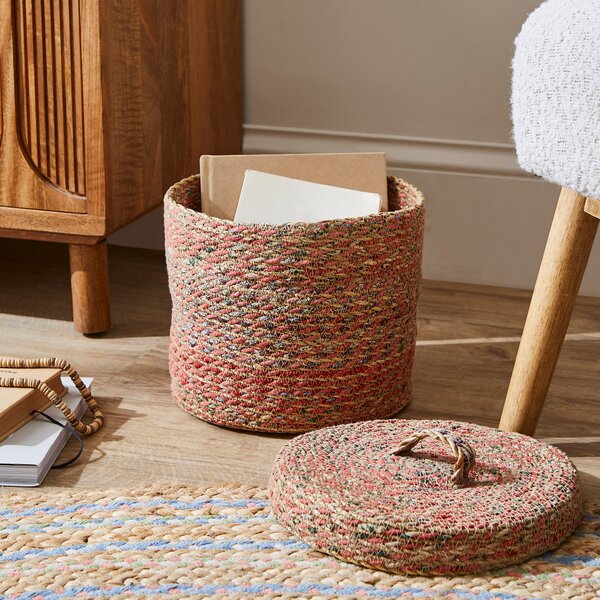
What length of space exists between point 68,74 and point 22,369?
405 mm

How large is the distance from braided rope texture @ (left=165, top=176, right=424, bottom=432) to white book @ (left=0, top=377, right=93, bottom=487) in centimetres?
16

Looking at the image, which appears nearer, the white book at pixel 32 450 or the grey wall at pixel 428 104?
the white book at pixel 32 450

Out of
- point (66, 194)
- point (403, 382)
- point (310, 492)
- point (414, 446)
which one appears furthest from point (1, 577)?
point (66, 194)

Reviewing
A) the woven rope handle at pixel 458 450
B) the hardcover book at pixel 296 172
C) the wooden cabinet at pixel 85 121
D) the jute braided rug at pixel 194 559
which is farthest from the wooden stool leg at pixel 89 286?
the woven rope handle at pixel 458 450

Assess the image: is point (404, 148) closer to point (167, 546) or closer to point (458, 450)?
point (458, 450)

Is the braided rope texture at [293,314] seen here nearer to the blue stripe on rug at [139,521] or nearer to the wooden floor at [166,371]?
the wooden floor at [166,371]

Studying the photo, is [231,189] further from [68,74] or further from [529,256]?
[529,256]

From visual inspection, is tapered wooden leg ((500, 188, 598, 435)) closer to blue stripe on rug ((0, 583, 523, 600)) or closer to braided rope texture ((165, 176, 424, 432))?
braided rope texture ((165, 176, 424, 432))

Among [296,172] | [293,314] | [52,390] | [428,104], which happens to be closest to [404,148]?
[428,104]

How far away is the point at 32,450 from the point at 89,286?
39cm

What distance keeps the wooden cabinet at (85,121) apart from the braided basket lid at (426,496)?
49 centimetres

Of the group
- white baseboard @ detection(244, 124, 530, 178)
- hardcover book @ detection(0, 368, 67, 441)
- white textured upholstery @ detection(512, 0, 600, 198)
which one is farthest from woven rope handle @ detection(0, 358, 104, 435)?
white baseboard @ detection(244, 124, 530, 178)

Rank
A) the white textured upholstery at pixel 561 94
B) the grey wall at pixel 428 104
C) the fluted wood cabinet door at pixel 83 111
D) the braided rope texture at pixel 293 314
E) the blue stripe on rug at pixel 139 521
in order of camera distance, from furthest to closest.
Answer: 1. the grey wall at pixel 428 104
2. the fluted wood cabinet door at pixel 83 111
3. the braided rope texture at pixel 293 314
4. the blue stripe on rug at pixel 139 521
5. the white textured upholstery at pixel 561 94

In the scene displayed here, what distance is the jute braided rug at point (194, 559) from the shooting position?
759 millimetres
